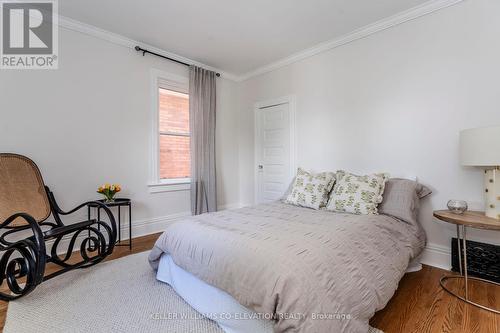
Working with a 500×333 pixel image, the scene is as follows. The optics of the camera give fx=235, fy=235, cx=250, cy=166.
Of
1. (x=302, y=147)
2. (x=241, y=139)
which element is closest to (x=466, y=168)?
(x=302, y=147)

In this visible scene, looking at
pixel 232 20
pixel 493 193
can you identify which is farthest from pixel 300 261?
pixel 232 20

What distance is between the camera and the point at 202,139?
3758 mm

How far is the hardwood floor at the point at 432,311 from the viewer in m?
1.46

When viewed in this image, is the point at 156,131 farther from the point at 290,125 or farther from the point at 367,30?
the point at 367,30

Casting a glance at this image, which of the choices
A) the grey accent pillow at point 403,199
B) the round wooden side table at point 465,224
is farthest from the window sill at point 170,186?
the round wooden side table at point 465,224

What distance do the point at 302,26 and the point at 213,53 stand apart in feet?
4.43

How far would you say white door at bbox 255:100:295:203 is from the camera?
12.1 ft

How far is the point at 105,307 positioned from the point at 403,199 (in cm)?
261

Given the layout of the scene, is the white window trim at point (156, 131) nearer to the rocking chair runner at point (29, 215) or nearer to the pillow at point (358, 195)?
the rocking chair runner at point (29, 215)

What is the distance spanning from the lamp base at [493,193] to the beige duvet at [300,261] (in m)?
0.56

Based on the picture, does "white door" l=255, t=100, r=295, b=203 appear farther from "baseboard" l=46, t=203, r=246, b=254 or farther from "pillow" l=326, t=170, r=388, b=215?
"baseboard" l=46, t=203, r=246, b=254

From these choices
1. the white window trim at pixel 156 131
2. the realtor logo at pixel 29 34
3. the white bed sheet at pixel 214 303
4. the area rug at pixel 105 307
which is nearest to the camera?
the white bed sheet at pixel 214 303

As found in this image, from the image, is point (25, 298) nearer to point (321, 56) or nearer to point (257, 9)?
point (257, 9)

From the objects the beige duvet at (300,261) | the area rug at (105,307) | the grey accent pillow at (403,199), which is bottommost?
the area rug at (105,307)
